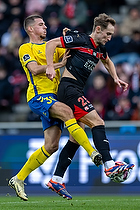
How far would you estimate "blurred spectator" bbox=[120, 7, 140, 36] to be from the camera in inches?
535

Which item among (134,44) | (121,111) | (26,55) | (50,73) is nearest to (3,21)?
(134,44)

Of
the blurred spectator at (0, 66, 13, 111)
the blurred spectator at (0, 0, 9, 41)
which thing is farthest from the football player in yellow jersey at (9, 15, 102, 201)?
the blurred spectator at (0, 0, 9, 41)

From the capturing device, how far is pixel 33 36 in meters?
7.83

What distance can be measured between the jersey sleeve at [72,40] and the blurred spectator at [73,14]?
24.4ft

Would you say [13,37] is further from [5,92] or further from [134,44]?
[134,44]

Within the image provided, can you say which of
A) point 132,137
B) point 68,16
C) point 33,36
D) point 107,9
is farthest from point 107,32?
point 107,9

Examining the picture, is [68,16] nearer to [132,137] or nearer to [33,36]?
[132,137]

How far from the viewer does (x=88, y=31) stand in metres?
14.7

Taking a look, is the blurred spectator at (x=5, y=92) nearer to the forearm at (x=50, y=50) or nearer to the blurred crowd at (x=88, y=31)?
the blurred crowd at (x=88, y=31)

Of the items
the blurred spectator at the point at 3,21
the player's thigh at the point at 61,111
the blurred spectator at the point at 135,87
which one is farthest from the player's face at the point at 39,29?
the blurred spectator at the point at 3,21

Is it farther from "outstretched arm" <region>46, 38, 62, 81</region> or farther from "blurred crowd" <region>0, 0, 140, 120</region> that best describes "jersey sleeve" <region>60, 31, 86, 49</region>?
"blurred crowd" <region>0, 0, 140, 120</region>

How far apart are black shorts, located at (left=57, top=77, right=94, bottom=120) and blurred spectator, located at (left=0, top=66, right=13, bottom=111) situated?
19.7 feet

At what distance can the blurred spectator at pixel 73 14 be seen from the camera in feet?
47.6

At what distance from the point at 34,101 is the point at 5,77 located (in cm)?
588
